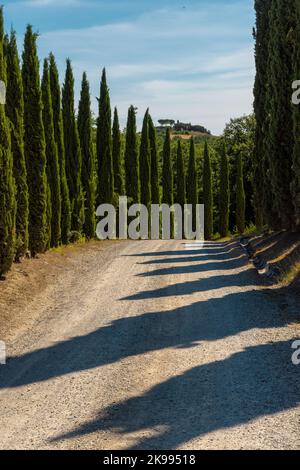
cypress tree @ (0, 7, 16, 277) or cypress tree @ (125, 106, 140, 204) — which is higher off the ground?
cypress tree @ (125, 106, 140, 204)

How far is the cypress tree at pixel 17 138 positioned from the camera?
719 inches

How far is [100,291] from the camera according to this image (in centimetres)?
1455

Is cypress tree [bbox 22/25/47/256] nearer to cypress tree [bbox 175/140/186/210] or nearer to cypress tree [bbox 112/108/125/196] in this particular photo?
cypress tree [bbox 112/108/125/196]

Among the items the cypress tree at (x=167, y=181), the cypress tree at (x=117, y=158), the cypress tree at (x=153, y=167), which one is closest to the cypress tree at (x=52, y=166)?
the cypress tree at (x=117, y=158)

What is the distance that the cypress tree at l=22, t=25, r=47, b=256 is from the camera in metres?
20.6

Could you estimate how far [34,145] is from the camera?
20.8 meters

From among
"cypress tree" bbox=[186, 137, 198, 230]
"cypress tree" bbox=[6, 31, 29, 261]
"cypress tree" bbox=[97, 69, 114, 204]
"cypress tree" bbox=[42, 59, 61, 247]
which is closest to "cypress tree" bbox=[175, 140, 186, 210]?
"cypress tree" bbox=[186, 137, 198, 230]

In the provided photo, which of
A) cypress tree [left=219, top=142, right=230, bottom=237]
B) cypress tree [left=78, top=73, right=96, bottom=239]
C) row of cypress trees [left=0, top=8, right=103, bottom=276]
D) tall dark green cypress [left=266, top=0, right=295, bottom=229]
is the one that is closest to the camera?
row of cypress trees [left=0, top=8, right=103, bottom=276]

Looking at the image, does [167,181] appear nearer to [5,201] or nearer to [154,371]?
[5,201]

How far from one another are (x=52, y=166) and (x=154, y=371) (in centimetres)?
1747

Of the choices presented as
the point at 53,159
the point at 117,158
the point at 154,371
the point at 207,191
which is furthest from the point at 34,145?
the point at 207,191

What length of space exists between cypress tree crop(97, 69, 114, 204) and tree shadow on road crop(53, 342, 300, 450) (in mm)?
27892
